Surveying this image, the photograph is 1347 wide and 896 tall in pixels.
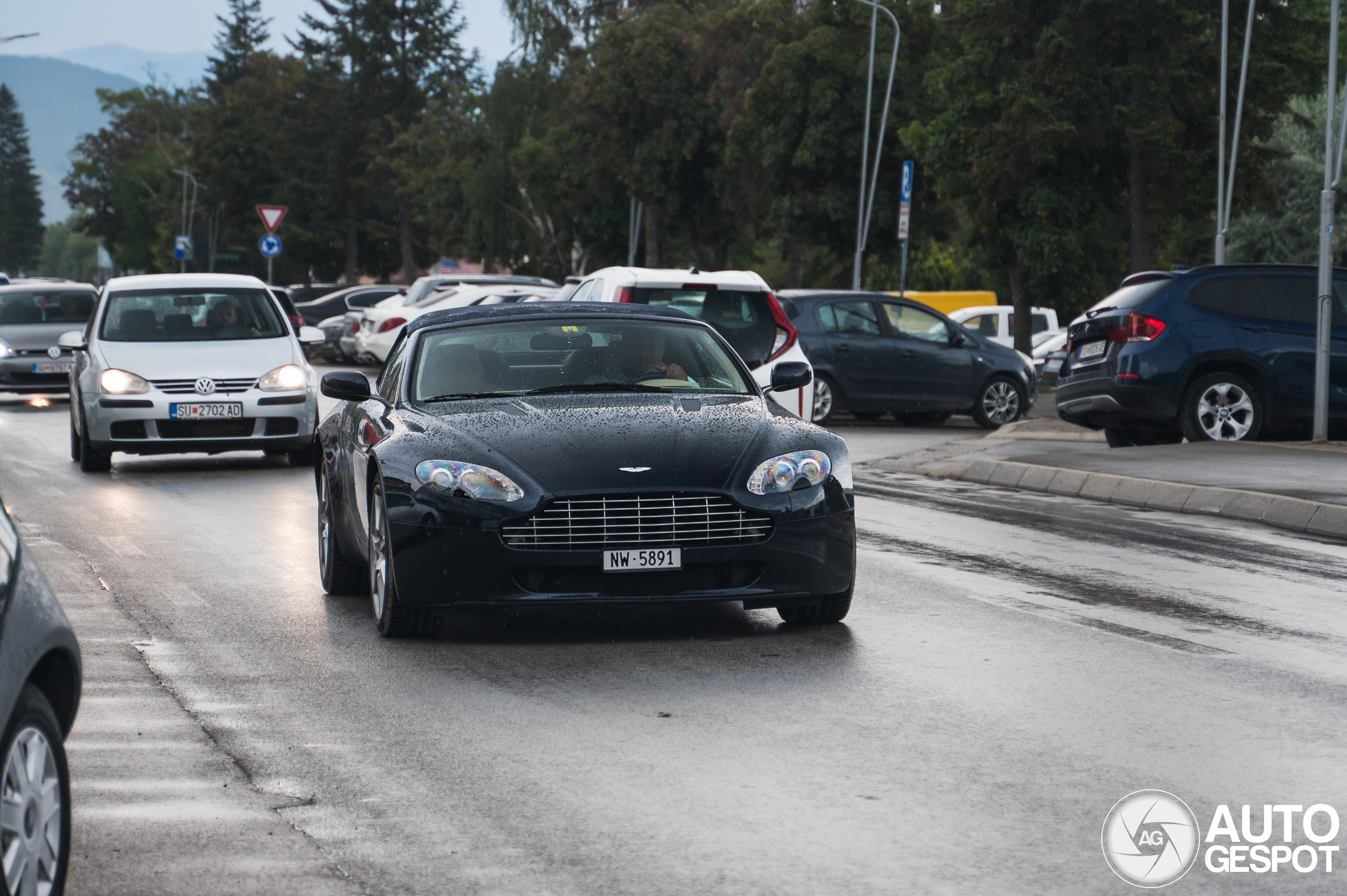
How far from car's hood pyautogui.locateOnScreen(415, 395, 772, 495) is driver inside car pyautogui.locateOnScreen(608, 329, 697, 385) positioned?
410 millimetres

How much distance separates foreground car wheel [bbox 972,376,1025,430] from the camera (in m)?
23.7

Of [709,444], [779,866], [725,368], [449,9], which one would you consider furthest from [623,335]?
[449,9]

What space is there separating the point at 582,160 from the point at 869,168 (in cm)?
1486

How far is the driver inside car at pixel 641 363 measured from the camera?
8.91m

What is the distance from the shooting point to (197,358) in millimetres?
16750

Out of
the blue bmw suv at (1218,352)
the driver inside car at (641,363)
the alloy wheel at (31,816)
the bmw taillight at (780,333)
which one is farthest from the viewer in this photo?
the bmw taillight at (780,333)

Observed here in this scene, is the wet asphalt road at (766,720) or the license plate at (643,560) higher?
the license plate at (643,560)

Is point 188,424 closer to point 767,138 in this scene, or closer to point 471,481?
point 471,481

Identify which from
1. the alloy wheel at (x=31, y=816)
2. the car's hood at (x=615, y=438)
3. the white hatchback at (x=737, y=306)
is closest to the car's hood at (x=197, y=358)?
the white hatchback at (x=737, y=306)

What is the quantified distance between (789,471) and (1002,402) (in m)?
16.4

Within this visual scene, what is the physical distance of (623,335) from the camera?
9109mm

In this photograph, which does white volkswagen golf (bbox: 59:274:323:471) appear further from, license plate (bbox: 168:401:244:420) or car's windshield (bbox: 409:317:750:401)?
car's windshield (bbox: 409:317:750:401)

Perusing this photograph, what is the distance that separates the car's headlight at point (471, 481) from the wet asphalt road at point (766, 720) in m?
0.64

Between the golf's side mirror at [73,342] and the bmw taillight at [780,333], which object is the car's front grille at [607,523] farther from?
the golf's side mirror at [73,342]
